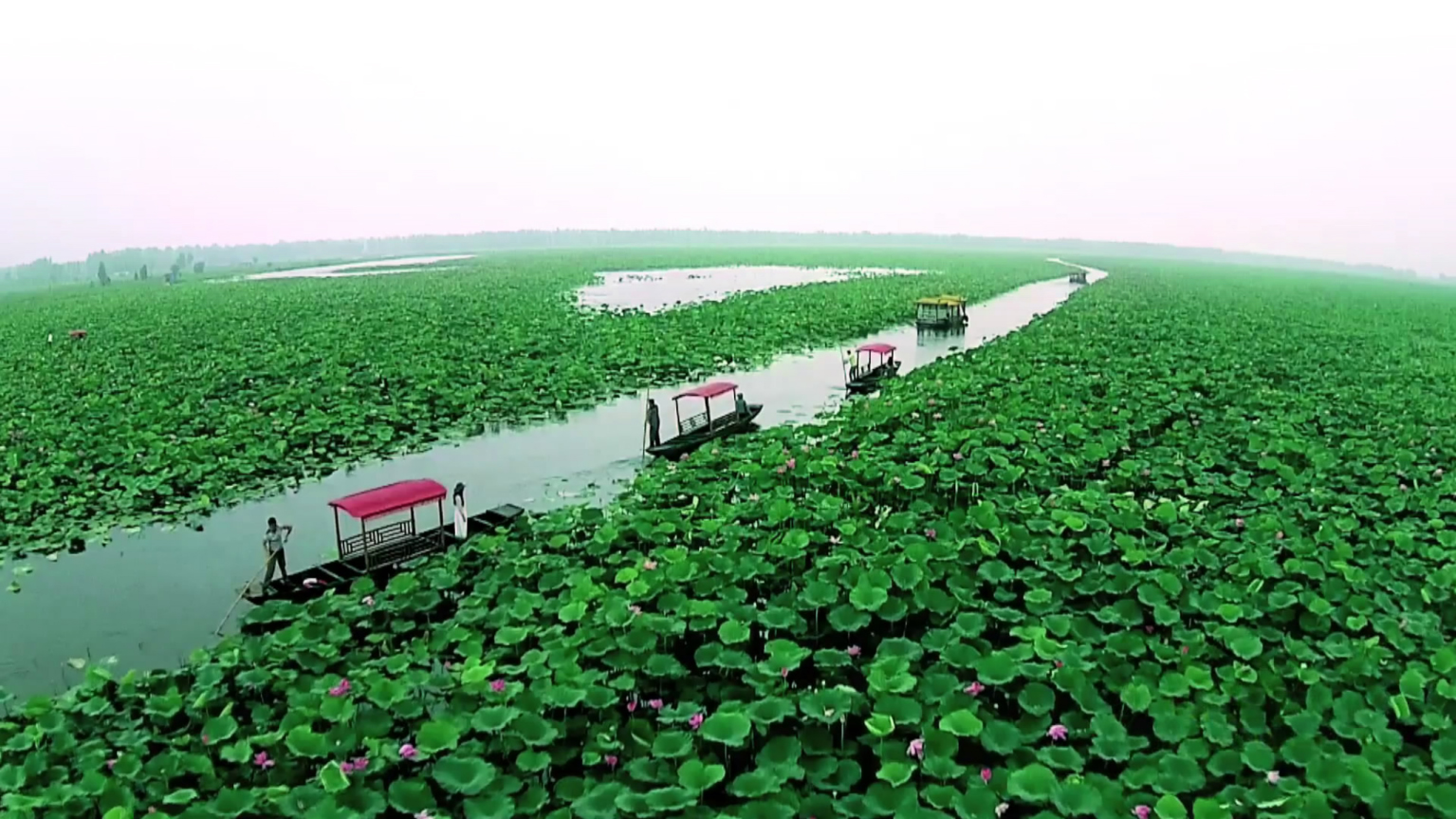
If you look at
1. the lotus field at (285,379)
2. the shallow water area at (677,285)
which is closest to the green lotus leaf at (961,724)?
the lotus field at (285,379)

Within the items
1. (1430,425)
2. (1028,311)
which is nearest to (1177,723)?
(1430,425)

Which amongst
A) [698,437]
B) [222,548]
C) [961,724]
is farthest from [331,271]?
[961,724]

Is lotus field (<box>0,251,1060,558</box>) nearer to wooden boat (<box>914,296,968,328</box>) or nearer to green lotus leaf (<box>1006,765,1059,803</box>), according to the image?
wooden boat (<box>914,296,968,328</box>)

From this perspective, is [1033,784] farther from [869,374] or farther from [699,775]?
[869,374]

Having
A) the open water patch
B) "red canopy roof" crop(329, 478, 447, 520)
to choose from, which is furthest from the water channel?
the open water patch

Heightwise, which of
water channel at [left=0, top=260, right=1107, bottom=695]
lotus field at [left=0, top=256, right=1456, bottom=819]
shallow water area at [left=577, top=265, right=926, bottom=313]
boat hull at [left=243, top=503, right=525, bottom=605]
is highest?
shallow water area at [left=577, top=265, right=926, bottom=313]

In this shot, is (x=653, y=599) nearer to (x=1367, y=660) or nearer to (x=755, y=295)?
(x=1367, y=660)

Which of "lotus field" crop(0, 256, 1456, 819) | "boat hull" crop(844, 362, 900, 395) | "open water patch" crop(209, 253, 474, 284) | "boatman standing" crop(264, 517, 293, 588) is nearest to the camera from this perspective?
"lotus field" crop(0, 256, 1456, 819)
